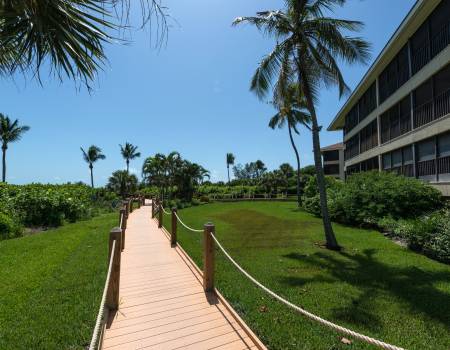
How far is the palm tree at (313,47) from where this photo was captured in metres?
10.0

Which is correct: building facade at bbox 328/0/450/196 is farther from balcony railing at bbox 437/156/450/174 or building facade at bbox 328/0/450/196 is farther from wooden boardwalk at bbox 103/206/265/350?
wooden boardwalk at bbox 103/206/265/350

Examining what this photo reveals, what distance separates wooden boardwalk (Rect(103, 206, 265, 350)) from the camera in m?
3.99

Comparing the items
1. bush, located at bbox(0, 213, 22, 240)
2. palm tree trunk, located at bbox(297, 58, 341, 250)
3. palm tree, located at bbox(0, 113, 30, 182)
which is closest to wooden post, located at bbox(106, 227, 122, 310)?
palm tree trunk, located at bbox(297, 58, 341, 250)

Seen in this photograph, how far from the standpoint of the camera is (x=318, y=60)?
10.8 metres

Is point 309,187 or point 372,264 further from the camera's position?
point 309,187

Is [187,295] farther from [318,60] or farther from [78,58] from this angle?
[318,60]

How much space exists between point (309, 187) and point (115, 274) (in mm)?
19957

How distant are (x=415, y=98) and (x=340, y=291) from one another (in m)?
13.2

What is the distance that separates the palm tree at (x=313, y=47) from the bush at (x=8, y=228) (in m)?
12.0

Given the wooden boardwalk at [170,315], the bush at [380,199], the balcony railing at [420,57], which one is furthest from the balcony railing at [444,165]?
the wooden boardwalk at [170,315]

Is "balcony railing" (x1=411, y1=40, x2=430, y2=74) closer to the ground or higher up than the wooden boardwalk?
higher up

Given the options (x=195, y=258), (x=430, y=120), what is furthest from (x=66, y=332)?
(x=430, y=120)

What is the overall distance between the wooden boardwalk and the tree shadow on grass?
6.03 ft

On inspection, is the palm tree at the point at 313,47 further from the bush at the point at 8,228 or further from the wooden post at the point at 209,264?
the bush at the point at 8,228
